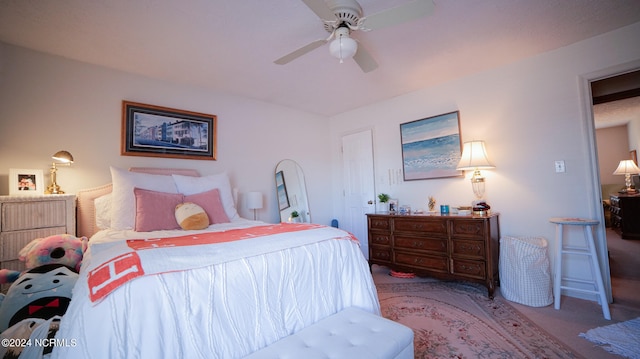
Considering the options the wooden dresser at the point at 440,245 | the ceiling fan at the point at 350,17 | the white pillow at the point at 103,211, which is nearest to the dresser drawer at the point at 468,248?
the wooden dresser at the point at 440,245

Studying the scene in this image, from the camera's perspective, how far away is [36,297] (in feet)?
4.34

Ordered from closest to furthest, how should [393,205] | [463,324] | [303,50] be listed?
[303,50]
[463,324]
[393,205]

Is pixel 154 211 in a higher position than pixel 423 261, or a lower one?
higher

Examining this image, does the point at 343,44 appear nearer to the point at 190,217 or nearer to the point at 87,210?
the point at 190,217

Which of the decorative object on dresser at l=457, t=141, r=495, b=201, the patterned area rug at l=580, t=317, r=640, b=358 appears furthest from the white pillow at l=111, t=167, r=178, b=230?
the patterned area rug at l=580, t=317, r=640, b=358

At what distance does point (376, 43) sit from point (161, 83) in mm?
2400

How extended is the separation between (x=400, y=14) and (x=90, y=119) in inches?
116

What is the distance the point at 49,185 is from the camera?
2.29 meters

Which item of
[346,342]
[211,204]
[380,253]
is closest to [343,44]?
[346,342]

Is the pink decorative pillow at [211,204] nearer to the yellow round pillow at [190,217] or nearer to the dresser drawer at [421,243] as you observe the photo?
the yellow round pillow at [190,217]

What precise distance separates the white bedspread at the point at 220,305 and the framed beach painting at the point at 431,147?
2141mm

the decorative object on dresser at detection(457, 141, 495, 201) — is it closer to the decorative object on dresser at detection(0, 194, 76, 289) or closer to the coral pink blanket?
the coral pink blanket

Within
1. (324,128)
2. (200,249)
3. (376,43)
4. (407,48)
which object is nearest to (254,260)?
(200,249)

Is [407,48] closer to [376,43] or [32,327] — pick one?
[376,43]
